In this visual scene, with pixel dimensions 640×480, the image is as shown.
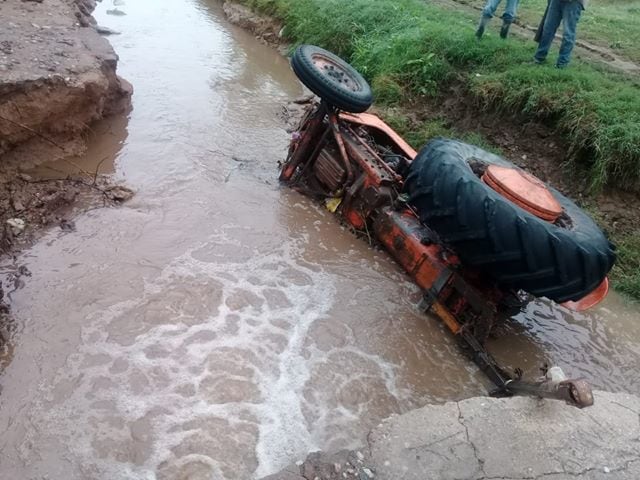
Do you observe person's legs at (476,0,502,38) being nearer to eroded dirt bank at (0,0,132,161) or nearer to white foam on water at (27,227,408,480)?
eroded dirt bank at (0,0,132,161)

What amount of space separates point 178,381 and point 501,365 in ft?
8.56

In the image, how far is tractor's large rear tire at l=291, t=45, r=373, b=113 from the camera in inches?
218

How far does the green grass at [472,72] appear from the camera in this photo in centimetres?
630

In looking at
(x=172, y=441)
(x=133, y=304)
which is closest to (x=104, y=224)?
(x=133, y=304)

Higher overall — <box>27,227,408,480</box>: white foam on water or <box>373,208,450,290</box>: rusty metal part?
<box>373,208,450,290</box>: rusty metal part

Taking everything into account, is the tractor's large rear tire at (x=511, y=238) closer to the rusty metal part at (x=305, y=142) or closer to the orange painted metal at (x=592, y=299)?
the orange painted metal at (x=592, y=299)

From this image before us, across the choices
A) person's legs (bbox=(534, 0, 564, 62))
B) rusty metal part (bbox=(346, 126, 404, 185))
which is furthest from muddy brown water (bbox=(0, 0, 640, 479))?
person's legs (bbox=(534, 0, 564, 62))

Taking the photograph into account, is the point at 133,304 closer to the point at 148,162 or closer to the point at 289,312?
the point at 289,312

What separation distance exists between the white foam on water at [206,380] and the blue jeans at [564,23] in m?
5.31

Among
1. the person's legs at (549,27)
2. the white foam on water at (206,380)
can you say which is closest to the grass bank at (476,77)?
the person's legs at (549,27)

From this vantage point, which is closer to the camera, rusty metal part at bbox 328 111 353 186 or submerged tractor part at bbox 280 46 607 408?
submerged tractor part at bbox 280 46 607 408

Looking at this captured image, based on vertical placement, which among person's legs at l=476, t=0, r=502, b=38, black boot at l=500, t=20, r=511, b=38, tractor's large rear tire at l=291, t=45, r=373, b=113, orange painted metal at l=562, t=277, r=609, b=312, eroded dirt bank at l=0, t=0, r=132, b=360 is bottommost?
eroded dirt bank at l=0, t=0, r=132, b=360

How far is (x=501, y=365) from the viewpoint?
15.0 ft

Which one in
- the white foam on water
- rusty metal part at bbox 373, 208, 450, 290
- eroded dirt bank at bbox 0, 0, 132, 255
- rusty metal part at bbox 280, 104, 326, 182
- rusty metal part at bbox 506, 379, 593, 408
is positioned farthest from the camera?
rusty metal part at bbox 280, 104, 326, 182
